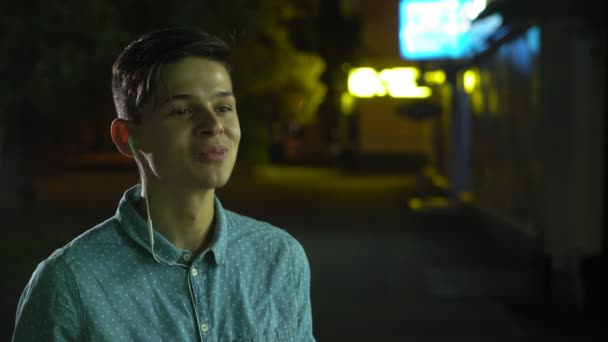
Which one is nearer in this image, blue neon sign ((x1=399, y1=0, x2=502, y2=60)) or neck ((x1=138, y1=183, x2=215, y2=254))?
neck ((x1=138, y1=183, x2=215, y2=254))

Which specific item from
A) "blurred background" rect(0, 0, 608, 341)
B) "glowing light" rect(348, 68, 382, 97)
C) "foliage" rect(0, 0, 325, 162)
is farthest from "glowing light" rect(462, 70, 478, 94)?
"glowing light" rect(348, 68, 382, 97)

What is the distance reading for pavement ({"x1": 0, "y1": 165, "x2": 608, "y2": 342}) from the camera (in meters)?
8.93

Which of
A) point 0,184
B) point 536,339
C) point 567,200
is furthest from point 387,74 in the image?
point 536,339

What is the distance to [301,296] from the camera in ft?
7.20

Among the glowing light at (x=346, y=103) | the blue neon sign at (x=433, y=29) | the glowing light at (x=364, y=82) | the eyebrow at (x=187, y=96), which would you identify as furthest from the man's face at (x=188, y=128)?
the glowing light at (x=346, y=103)

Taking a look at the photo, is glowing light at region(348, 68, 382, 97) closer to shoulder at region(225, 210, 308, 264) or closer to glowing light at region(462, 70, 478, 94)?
glowing light at region(462, 70, 478, 94)

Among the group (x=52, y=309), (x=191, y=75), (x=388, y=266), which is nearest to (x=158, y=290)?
(x=52, y=309)

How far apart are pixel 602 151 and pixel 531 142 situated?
2022mm

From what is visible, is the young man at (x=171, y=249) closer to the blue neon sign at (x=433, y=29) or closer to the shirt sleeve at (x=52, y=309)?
the shirt sleeve at (x=52, y=309)

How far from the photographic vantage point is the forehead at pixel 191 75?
2.03 meters

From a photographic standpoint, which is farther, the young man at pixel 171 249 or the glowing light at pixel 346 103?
the glowing light at pixel 346 103

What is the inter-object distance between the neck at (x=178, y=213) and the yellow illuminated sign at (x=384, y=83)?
3943cm

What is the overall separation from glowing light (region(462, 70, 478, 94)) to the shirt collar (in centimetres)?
1781

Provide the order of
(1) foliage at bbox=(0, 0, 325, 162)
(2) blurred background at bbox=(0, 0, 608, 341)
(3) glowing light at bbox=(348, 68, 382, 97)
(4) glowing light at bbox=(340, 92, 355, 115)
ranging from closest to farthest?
(2) blurred background at bbox=(0, 0, 608, 341) → (1) foliage at bbox=(0, 0, 325, 162) → (3) glowing light at bbox=(348, 68, 382, 97) → (4) glowing light at bbox=(340, 92, 355, 115)
